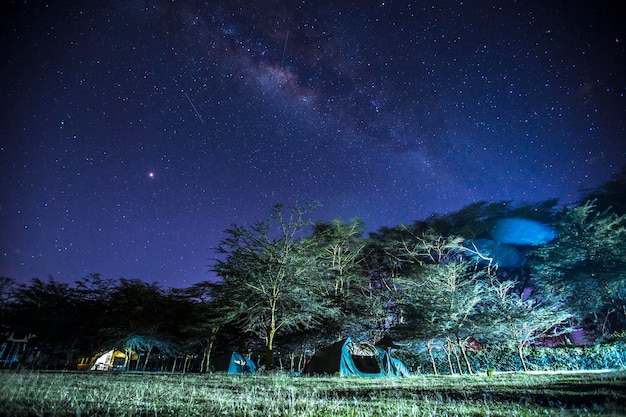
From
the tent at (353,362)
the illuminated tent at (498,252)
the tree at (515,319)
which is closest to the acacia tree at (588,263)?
the illuminated tent at (498,252)

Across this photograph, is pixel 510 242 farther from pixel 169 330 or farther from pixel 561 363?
pixel 169 330

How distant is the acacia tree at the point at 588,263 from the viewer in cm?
2181

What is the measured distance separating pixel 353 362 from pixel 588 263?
63.5 feet

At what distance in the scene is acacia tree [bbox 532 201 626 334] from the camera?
2181 cm

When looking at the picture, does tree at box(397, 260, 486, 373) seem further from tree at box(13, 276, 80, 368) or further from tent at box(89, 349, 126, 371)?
tent at box(89, 349, 126, 371)

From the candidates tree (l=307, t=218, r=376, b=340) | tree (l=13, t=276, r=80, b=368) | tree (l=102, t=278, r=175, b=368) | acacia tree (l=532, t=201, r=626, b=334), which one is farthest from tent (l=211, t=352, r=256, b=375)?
acacia tree (l=532, t=201, r=626, b=334)

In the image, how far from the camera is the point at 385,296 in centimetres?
2989

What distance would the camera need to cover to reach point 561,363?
2231cm

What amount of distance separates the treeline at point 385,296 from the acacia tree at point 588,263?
98 millimetres

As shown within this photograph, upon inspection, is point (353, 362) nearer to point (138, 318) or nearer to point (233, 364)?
point (233, 364)

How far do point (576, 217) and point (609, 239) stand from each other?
8.39 ft

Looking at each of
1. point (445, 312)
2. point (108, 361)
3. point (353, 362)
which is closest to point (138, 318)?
point (353, 362)

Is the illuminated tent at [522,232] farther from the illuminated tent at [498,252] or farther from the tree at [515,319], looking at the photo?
the tree at [515,319]

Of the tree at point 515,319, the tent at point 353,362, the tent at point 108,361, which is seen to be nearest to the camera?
the tent at point 353,362
